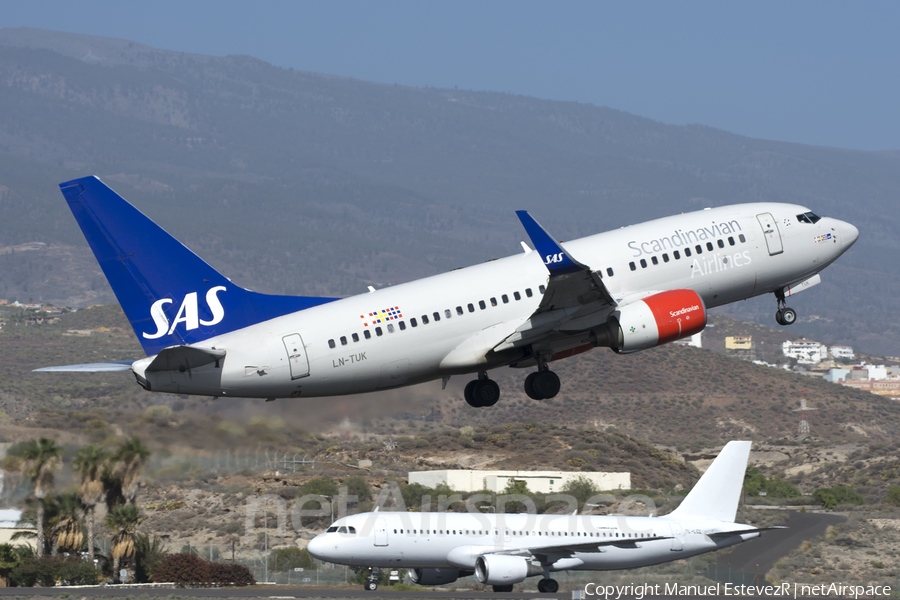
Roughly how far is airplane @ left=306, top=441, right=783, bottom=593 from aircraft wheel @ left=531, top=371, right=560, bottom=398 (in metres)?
10.7

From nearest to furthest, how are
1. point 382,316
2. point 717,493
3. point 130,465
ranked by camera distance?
point 382,316
point 130,465
point 717,493

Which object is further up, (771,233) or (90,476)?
(771,233)

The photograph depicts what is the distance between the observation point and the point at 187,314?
129 feet

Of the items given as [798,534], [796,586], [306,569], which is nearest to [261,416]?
[306,569]

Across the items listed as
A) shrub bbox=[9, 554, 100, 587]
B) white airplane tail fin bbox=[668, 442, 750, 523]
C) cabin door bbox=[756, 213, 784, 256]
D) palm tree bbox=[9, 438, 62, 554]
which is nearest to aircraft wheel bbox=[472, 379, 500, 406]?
cabin door bbox=[756, 213, 784, 256]

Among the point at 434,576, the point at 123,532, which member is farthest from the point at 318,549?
the point at 123,532

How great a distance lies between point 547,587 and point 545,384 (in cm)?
1323

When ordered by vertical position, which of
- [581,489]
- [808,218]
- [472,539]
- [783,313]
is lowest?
[472,539]

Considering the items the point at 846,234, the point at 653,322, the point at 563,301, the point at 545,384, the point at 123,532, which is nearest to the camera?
the point at 563,301

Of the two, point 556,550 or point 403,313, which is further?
point 556,550

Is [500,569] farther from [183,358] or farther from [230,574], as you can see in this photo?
[183,358]

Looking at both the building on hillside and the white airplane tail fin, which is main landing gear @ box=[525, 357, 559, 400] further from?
the building on hillside

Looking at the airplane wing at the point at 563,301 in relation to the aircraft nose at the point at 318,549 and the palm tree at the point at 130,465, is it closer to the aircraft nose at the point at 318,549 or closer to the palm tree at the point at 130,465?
the aircraft nose at the point at 318,549

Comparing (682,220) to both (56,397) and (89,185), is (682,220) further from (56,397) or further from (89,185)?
Result: (56,397)
